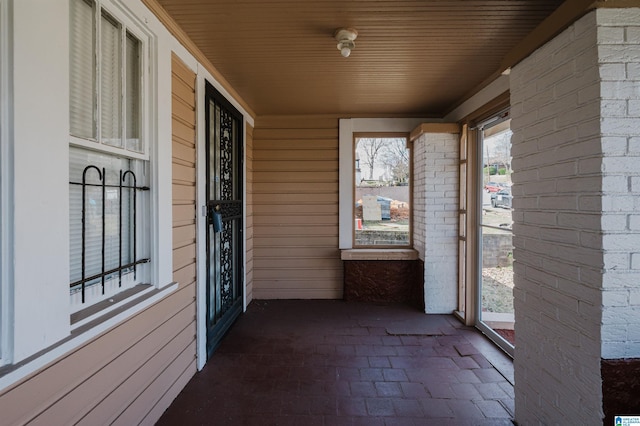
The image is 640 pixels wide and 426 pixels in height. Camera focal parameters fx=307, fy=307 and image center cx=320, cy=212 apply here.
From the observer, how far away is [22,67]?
1.09m

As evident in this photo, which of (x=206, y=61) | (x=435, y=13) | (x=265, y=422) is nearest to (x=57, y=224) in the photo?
(x=265, y=422)

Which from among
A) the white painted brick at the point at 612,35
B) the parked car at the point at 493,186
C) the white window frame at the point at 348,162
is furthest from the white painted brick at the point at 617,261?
the white window frame at the point at 348,162

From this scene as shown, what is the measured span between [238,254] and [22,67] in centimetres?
299

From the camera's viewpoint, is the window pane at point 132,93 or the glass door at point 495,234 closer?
the window pane at point 132,93

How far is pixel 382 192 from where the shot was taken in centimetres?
455

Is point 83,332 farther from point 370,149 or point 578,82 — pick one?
point 370,149

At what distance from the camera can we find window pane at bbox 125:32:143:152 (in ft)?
5.90

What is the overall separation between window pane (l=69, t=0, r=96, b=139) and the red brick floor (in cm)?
189

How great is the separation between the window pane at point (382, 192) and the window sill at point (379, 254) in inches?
10.6

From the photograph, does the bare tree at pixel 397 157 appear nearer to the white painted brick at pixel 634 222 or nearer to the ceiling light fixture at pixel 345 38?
the ceiling light fixture at pixel 345 38

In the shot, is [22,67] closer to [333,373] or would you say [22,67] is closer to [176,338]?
[176,338]

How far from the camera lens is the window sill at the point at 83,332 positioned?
41.6 inches

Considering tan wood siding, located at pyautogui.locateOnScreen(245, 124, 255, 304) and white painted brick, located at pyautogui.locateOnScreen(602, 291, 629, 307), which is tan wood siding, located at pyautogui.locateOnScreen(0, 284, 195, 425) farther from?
white painted brick, located at pyautogui.locateOnScreen(602, 291, 629, 307)

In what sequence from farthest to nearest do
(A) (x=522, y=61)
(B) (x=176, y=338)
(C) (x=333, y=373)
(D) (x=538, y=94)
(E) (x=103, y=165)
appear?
(C) (x=333, y=373) → (B) (x=176, y=338) → (A) (x=522, y=61) → (D) (x=538, y=94) → (E) (x=103, y=165)
